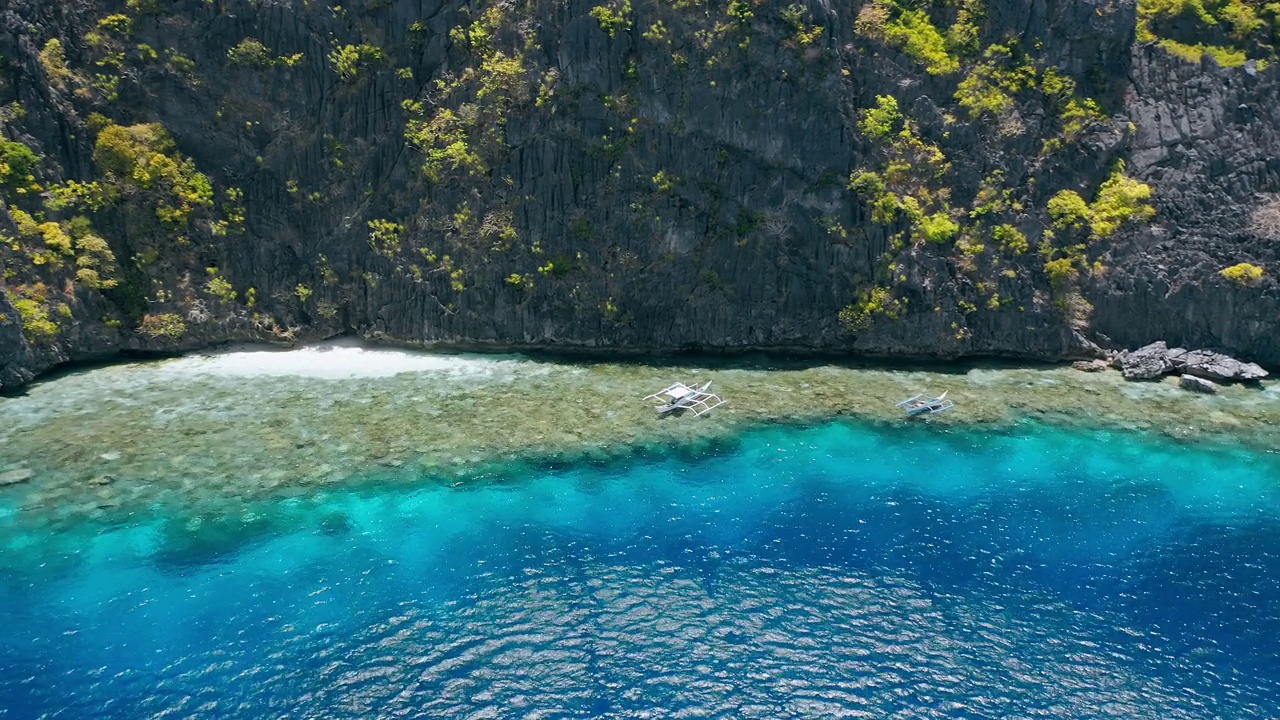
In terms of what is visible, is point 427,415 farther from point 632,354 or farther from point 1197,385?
point 1197,385

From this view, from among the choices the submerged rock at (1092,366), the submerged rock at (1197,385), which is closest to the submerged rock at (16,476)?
the submerged rock at (1092,366)

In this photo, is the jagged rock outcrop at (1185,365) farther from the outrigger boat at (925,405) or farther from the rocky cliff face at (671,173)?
the outrigger boat at (925,405)

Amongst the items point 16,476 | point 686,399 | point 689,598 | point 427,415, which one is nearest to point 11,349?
point 16,476

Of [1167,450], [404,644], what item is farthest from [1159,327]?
[404,644]

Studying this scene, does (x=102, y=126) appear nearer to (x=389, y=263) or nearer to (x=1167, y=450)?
(x=389, y=263)

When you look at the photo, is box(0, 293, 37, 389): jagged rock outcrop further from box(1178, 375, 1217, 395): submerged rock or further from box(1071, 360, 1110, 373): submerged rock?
box(1178, 375, 1217, 395): submerged rock

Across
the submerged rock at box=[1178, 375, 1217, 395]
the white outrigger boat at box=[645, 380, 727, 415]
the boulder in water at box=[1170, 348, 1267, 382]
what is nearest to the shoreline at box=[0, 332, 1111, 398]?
the boulder in water at box=[1170, 348, 1267, 382]
